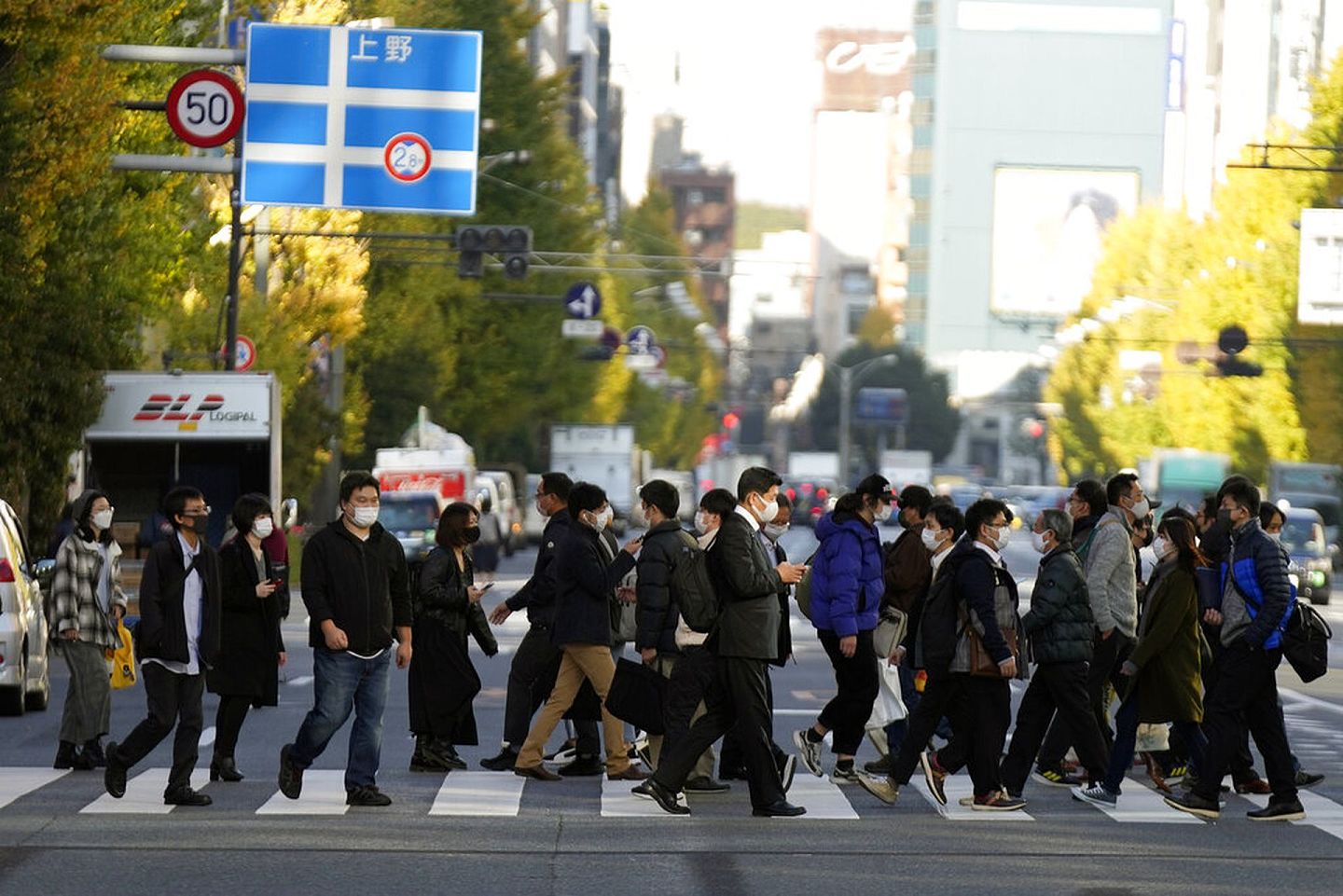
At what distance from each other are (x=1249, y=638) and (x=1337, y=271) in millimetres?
38982

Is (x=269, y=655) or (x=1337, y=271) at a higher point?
(x=1337, y=271)

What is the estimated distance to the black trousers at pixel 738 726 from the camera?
13.8 meters

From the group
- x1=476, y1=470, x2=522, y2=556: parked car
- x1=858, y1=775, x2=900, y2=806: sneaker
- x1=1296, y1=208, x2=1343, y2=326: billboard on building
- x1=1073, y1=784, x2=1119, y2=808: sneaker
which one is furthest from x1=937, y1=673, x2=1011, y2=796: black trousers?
x1=476, y1=470, x2=522, y2=556: parked car

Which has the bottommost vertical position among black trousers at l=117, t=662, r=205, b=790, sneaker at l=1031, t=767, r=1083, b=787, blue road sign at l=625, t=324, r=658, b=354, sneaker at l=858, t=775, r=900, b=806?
sneaker at l=1031, t=767, r=1083, b=787

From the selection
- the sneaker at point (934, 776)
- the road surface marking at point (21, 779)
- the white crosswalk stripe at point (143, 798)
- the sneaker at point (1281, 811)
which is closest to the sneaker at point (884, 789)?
the sneaker at point (934, 776)

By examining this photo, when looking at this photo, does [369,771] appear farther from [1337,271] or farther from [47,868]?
[1337,271]

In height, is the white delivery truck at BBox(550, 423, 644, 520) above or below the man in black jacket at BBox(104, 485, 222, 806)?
below

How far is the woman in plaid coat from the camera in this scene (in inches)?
624

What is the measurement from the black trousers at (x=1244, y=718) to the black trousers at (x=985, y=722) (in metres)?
0.98

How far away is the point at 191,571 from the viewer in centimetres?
1441

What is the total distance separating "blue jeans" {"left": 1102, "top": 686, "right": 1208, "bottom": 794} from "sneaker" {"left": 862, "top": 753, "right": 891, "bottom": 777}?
1728mm

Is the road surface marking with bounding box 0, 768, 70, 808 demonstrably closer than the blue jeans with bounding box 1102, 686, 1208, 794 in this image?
Yes

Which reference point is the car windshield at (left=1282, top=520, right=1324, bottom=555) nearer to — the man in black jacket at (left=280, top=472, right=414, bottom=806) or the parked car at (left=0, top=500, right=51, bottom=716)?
the parked car at (left=0, top=500, right=51, bottom=716)

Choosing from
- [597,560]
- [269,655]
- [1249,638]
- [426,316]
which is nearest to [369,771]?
[269,655]
